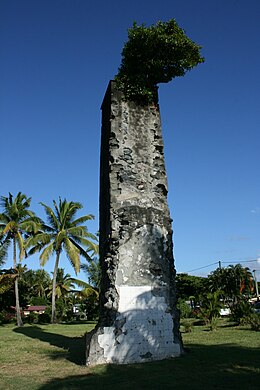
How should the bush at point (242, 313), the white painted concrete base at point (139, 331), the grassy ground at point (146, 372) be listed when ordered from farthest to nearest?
the bush at point (242, 313)
the white painted concrete base at point (139, 331)
the grassy ground at point (146, 372)

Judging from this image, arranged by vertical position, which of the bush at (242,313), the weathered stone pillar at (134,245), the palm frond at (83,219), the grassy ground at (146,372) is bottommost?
the grassy ground at (146,372)

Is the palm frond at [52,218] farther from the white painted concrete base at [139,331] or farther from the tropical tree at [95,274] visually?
the white painted concrete base at [139,331]

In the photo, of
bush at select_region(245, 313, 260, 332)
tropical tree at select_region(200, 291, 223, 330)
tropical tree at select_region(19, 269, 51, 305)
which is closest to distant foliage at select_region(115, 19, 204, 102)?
bush at select_region(245, 313, 260, 332)

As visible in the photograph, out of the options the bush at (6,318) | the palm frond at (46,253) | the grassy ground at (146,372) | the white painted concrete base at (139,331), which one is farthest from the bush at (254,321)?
the bush at (6,318)

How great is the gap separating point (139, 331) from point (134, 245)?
6.69ft

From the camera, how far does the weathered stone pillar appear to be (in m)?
8.48

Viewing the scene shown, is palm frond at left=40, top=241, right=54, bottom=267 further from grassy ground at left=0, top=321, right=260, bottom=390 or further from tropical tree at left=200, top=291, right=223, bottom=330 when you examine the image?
grassy ground at left=0, top=321, right=260, bottom=390

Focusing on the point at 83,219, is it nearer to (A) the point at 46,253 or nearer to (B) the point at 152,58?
(A) the point at 46,253

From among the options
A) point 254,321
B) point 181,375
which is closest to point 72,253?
point 254,321

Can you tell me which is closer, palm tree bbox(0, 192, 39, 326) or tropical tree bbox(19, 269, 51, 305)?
palm tree bbox(0, 192, 39, 326)

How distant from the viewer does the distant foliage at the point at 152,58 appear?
1099 centimetres

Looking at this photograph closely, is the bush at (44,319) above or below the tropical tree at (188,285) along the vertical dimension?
below

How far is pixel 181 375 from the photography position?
675 centimetres

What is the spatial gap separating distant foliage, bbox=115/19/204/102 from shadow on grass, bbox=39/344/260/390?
7.19 m
